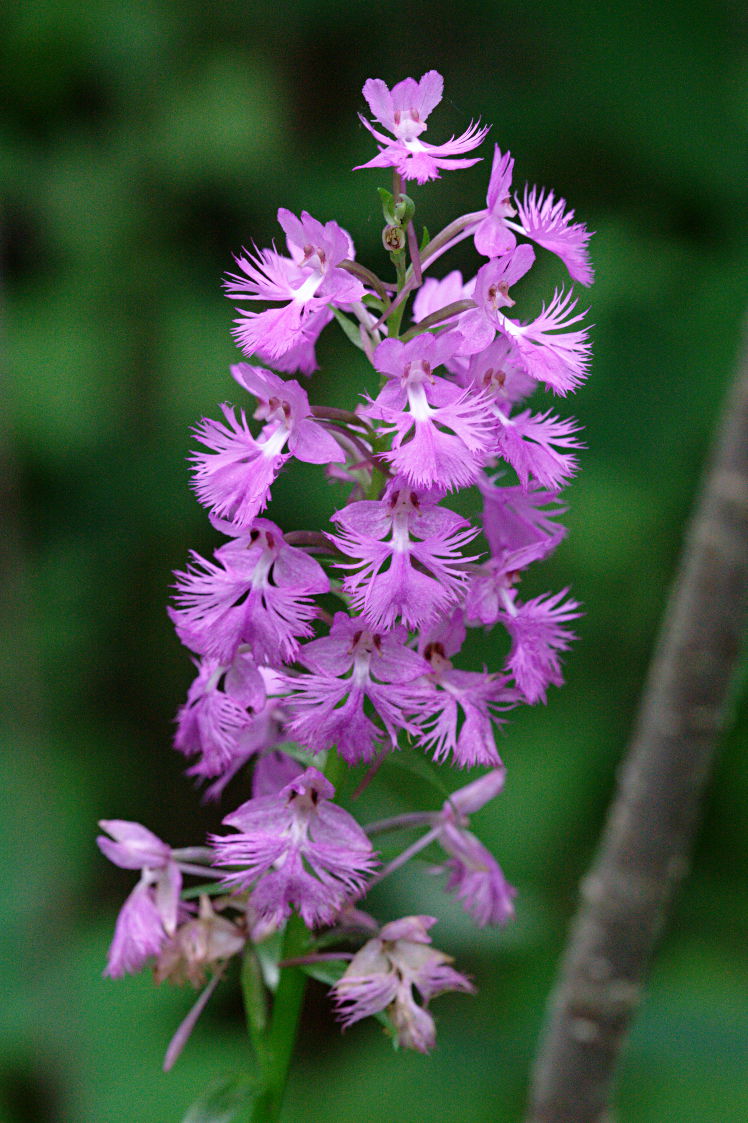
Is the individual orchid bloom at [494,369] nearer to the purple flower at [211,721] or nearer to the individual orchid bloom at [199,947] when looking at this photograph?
the purple flower at [211,721]

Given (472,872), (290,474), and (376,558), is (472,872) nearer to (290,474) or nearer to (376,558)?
(376,558)

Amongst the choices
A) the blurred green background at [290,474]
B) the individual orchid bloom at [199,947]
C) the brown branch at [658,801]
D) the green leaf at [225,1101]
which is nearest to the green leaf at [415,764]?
the individual orchid bloom at [199,947]

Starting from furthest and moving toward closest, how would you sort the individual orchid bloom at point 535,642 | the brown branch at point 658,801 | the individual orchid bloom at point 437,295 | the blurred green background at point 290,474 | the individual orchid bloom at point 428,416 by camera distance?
the blurred green background at point 290,474 → the brown branch at point 658,801 → the individual orchid bloom at point 437,295 → the individual orchid bloom at point 535,642 → the individual orchid bloom at point 428,416

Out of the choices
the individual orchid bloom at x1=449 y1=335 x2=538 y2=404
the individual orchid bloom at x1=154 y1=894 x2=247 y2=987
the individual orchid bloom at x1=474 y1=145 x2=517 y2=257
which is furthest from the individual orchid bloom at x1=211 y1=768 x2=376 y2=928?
the individual orchid bloom at x1=474 y1=145 x2=517 y2=257

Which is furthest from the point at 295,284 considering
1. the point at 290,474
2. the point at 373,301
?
the point at 290,474

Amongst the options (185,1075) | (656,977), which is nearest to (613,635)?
(656,977)

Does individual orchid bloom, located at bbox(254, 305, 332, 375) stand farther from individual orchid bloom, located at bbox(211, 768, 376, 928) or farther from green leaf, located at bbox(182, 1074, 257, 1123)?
green leaf, located at bbox(182, 1074, 257, 1123)
